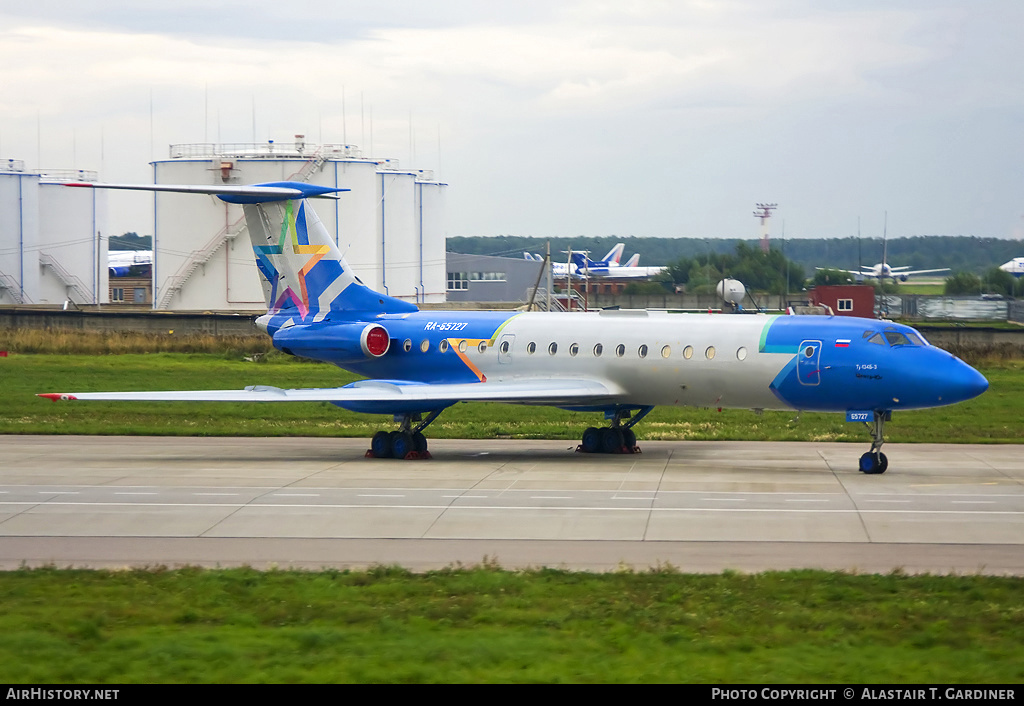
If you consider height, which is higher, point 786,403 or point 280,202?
point 280,202

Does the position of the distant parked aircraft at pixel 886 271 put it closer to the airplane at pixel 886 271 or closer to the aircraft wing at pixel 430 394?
the airplane at pixel 886 271

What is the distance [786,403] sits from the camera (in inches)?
947

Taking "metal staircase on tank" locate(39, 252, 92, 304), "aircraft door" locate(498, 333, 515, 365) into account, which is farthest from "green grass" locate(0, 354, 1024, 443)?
"metal staircase on tank" locate(39, 252, 92, 304)

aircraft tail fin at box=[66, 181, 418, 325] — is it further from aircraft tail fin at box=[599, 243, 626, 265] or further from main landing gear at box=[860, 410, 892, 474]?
aircraft tail fin at box=[599, 243, 626, 265]

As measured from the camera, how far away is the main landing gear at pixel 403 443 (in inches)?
1017

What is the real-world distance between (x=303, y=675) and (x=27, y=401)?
29.4 meters

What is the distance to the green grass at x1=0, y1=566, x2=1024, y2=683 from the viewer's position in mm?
9438

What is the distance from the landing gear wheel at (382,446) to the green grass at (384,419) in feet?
12.2

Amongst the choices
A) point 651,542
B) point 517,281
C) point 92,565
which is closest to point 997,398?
point 651,542

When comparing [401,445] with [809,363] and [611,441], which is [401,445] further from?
[809,363]

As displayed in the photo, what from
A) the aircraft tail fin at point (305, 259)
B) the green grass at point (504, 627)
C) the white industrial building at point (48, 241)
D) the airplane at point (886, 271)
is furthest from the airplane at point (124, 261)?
the green grass at point (504, 627)

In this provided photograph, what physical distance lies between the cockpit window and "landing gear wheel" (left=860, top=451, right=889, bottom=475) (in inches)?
85.6

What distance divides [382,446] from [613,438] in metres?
5.01

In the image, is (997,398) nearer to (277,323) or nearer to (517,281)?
(277,323)
